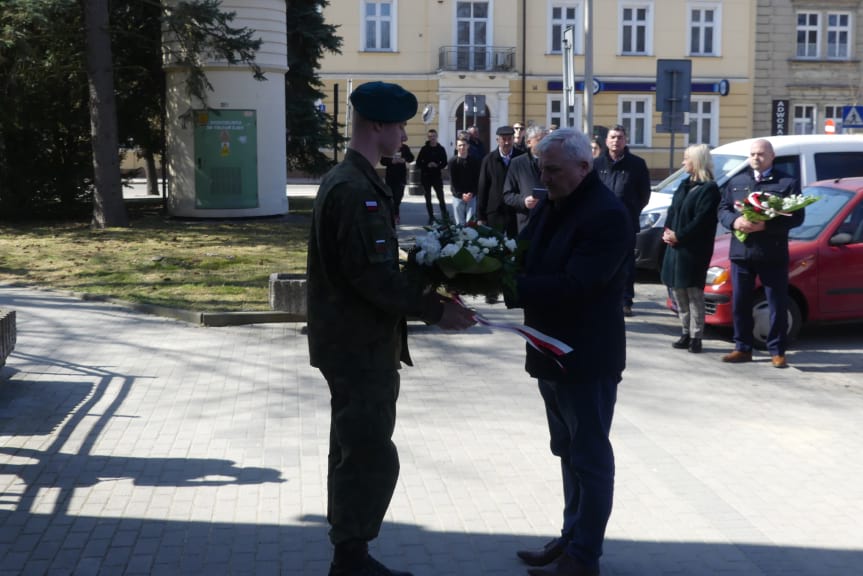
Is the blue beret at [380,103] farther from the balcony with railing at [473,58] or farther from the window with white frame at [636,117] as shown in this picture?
the window with white frame at [636,117]

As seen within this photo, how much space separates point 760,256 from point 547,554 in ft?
17.9

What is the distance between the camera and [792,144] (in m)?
15.0

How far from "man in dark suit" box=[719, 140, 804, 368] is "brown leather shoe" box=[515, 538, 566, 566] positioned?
5370 mm

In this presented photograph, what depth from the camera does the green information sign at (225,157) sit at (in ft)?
71.2

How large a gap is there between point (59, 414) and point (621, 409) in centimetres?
391

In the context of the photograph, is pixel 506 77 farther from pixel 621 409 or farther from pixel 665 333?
pixel 621 409

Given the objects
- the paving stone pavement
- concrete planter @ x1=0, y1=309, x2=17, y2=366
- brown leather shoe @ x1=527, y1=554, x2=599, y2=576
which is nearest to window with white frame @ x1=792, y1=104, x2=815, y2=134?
the paving stone pavement

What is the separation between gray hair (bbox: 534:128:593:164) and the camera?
4.61 metres

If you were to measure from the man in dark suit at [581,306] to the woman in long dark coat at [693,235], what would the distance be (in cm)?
531

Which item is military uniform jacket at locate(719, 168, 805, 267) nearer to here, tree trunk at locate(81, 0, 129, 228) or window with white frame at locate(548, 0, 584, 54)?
tree trunk at locate(81, 0, 129, 228)

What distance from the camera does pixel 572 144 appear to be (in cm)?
461

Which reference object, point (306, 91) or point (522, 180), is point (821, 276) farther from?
point (306, 91)

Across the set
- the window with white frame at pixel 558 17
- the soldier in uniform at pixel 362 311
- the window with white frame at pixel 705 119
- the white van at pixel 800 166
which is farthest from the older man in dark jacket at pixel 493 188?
the window with white frame at pixel 705 119

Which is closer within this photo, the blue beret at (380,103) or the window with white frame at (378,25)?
the blue beret at (380,103)
